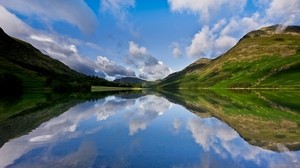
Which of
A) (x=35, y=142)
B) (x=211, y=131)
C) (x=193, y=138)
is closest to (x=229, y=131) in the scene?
(x=211, y=131)

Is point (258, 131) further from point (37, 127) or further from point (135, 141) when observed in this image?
point (37, 127)

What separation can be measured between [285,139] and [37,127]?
29.1 meters

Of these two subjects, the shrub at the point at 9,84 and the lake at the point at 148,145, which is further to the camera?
the shrub at the point at 9,84

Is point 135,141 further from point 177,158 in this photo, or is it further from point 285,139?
point 285,139

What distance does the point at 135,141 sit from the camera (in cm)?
3183

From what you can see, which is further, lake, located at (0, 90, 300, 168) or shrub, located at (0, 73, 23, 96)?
shrub, located at (0, 73, 23, 96)

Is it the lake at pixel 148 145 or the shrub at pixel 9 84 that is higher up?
the shrub at pixel 9 84

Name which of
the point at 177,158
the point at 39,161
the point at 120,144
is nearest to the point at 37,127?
the point at 120,144

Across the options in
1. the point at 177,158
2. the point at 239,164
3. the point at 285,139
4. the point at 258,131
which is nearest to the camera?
the point at 239,164

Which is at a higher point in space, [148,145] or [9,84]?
[9,84]

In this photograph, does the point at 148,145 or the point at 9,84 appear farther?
the point at 9,84

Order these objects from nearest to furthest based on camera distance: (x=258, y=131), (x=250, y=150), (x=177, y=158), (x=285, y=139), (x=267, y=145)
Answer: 1. (x=177, y=158)
2. (x=250, y=150)
3. (x=267, y=145)
4. (x=285, y=139)
5. (x=258, y=131)

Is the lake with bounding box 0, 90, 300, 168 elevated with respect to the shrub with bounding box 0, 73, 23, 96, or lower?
lower

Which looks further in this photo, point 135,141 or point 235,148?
point 135,141
